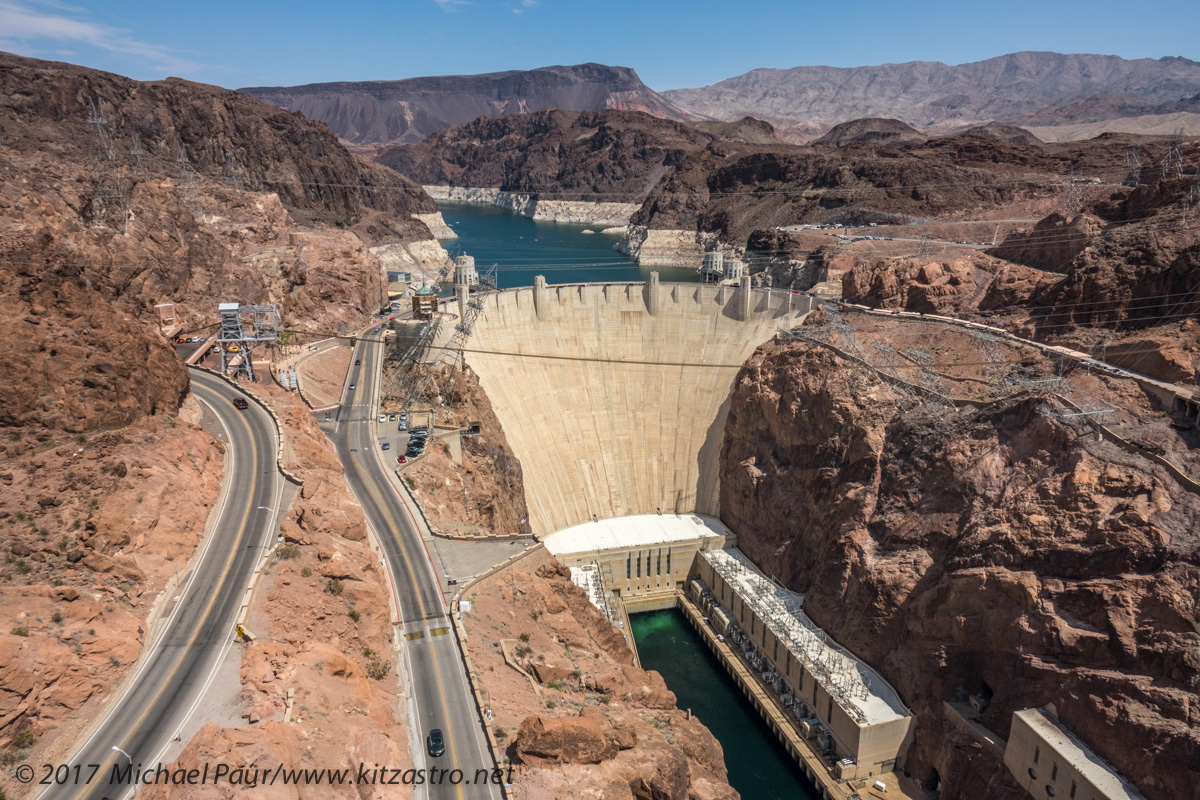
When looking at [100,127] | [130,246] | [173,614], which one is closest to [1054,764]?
[173,614]

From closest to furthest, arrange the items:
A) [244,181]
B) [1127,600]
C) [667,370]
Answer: [1127,600] → [667,370] → [244,181]

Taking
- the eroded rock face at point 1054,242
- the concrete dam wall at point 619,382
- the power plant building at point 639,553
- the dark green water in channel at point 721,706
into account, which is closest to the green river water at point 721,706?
the dark green water in channel at point 721,706

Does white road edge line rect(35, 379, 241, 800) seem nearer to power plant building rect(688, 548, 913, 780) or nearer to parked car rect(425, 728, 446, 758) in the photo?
parked car rect(425, 728, 446, 758)

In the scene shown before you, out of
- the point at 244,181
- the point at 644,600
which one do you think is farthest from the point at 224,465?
the point at 244,181

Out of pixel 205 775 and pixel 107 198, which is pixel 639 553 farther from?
pixel 107 198

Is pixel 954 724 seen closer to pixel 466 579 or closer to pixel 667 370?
pixel 466 579

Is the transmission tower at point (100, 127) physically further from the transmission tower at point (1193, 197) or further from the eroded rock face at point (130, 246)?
the transmission tower at point (1193, 197)
